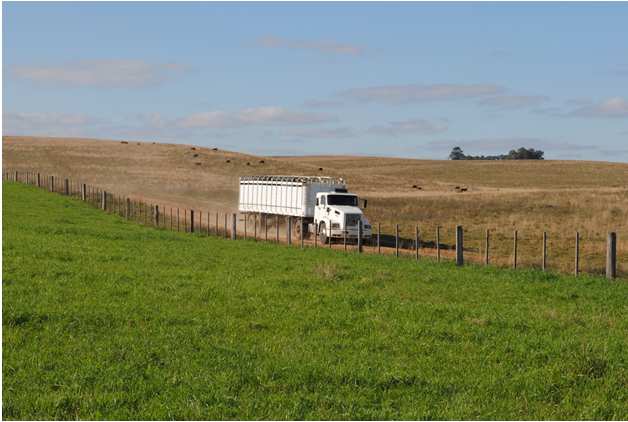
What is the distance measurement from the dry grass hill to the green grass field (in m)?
16.4

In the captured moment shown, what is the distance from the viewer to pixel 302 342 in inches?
585

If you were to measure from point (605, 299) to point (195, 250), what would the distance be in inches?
567

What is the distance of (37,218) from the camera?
43.5 meters

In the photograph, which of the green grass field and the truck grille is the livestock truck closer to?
the truck grille

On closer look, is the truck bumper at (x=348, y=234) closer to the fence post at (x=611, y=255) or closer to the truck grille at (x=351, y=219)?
the truck grille at (x=351, y=219)

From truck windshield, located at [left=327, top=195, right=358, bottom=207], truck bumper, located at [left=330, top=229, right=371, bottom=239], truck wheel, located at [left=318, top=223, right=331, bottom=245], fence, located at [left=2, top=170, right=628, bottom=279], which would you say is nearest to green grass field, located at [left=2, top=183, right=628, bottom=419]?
fence, located at [left=2, top=170, right=628, bottom=279]

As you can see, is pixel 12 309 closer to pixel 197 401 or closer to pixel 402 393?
pixel 197 401

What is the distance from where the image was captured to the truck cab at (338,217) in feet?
150

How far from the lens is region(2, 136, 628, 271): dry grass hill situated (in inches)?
2207

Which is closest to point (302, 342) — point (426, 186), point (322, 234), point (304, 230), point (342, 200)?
Result: point (322, 234)

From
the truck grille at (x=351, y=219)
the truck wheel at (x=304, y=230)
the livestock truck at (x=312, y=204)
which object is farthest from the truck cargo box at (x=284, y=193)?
the truck grille at (x=351, y=219)

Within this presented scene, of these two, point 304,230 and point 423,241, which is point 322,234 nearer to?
point 304,230

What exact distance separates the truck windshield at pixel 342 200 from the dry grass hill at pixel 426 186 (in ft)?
21.8

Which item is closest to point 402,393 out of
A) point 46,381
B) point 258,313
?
point 46,381
